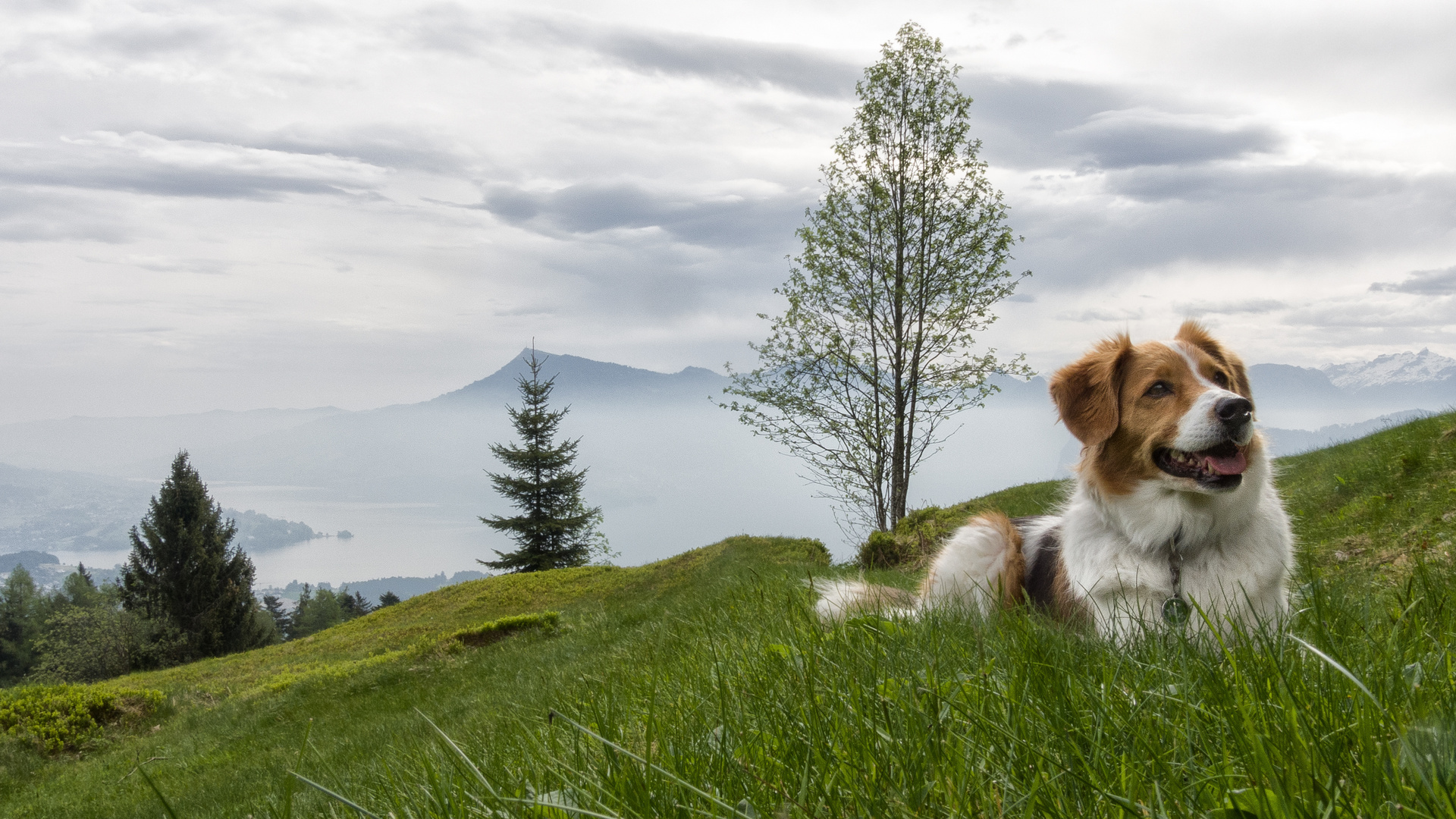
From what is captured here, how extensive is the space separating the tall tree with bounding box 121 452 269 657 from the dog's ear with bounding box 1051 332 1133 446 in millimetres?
72312

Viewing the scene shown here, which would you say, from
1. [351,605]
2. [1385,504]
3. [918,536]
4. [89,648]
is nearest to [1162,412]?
[1385,504]

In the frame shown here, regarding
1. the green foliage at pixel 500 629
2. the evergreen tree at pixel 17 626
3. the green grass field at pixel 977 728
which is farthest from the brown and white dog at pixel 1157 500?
the evergreen tree at pixel 17 626

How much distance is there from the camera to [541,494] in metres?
52.6

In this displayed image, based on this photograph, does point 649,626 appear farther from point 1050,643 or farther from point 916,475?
point 916,475

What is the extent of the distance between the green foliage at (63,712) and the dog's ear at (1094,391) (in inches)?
718

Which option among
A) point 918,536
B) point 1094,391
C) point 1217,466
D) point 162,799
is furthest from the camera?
point 918,536

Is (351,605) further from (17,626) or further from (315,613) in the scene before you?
(17,626)

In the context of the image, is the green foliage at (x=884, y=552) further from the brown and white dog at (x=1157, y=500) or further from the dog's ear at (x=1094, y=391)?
the dog's ear at (x=1094, y=391)

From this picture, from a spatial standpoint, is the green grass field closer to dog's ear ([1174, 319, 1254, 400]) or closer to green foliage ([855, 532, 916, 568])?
dog's ear ([1174, 319, 1254, 400])

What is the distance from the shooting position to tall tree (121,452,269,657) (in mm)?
61156

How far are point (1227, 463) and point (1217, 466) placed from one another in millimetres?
57

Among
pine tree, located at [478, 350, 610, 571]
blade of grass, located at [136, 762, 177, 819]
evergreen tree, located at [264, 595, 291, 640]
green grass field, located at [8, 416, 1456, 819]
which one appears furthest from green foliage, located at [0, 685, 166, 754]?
evergreen tree, located at [264, 595, 291, 640]

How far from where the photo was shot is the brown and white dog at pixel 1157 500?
4305 millimetres

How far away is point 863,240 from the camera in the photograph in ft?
79.1
